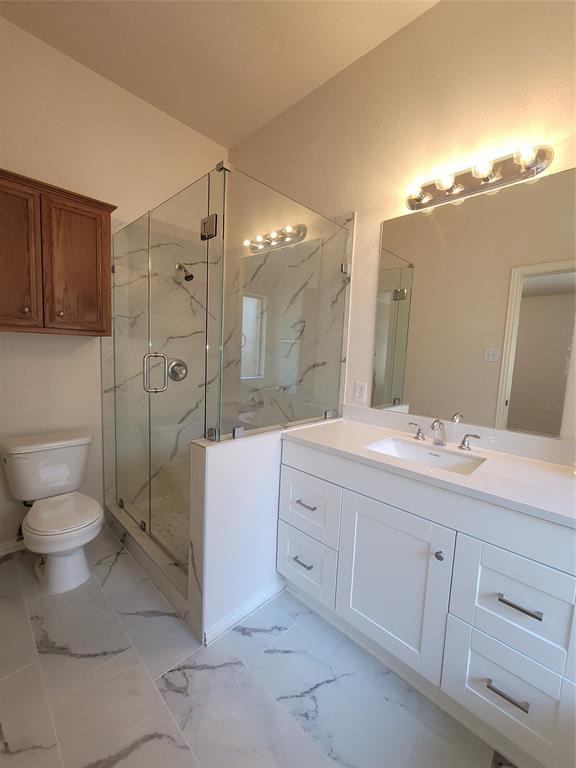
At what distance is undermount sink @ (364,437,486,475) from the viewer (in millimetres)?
1411

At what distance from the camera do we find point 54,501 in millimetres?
1835

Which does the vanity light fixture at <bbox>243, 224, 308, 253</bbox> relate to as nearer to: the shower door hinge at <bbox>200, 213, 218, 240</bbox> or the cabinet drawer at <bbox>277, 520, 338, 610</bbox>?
the shower door hinge at <bbox>200, 213, 218, 240</bbox>

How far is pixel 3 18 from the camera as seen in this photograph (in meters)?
1.70

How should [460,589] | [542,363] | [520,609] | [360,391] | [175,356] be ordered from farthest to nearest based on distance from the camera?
[175,356], [360,391], [542,363], [460,589], [520,609]

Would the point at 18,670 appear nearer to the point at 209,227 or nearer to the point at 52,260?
the point at 52,260

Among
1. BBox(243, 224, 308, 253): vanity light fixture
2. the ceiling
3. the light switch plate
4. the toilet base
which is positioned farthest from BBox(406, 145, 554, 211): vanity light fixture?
the toilet base

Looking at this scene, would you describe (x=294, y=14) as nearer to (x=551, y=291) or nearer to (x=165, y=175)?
(x=165, y=175)

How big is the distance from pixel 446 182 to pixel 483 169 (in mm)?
146

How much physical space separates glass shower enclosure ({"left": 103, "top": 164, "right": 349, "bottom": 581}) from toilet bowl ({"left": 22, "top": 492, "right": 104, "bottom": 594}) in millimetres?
403

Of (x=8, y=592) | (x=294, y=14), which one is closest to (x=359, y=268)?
(x=294, y=14)

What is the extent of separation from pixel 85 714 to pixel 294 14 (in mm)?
3084

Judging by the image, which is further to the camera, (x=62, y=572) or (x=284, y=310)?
(x=284, y=310)

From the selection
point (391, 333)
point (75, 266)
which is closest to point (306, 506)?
point (391, 333)

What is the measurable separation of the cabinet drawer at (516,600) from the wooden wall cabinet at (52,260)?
2.17 meters
